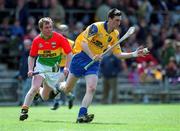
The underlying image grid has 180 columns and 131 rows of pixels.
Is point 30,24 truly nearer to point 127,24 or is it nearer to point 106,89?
point 106,89

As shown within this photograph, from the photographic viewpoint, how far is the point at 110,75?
30.3 metres

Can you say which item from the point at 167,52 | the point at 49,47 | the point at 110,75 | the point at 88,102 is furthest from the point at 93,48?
the point at 167,52

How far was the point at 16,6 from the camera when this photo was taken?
30.8 m

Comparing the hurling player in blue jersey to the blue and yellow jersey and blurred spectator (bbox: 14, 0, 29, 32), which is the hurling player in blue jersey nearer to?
the blue and yellow jersey

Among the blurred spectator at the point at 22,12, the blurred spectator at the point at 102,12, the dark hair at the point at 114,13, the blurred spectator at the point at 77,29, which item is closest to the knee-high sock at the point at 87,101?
the dark hair at the point at 114,13

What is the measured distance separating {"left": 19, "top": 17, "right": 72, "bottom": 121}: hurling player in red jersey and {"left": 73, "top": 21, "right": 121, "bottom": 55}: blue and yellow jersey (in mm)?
650

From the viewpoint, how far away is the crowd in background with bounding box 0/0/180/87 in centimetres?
2998

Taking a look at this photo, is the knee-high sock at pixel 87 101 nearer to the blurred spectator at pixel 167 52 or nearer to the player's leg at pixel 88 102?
the player's leg at pixel 88 102

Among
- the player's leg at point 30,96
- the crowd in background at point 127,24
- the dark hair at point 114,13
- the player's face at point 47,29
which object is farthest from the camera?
the crowd in background at point 127,24

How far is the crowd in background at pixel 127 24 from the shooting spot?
2998 centimetres

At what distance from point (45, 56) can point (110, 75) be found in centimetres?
1281

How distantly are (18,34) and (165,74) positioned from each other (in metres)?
6.13

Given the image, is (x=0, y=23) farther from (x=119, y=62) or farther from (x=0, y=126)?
(x=0, y=126)

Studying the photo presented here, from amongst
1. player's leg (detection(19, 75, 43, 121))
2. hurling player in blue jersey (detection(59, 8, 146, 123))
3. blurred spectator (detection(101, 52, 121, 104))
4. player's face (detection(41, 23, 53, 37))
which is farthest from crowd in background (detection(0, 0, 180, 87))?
hurling player in blue jersey (detection(59, 8, 146, 123))
